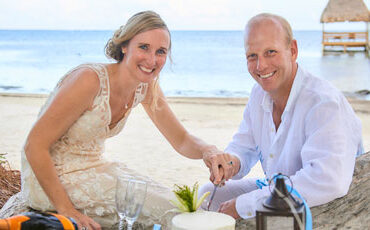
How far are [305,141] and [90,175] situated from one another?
3.59 feet

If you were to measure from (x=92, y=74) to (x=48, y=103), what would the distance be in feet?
0.86

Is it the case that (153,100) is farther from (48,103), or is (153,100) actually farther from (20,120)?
(20,120)

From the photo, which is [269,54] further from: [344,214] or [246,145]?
[344,214]

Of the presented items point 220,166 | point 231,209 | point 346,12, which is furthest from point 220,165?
point 346,12

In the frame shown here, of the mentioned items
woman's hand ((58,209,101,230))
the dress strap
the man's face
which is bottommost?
woman's hand ((58,209,101,230))

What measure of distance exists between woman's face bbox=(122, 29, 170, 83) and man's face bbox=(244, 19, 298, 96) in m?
0.45

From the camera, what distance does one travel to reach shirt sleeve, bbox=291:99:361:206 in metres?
2.07

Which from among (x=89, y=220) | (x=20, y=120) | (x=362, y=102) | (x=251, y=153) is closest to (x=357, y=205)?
(x=251, y=153)

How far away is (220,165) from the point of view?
2436mm

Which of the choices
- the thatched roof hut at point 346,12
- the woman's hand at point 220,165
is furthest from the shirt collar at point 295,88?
the thatched roof hut at point 346,12

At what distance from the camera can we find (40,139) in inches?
93.6

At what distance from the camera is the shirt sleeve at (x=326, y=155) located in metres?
2.07

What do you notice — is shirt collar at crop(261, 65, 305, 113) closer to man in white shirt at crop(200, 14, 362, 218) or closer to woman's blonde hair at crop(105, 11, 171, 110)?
man in white shirt at crop(200, 14, 362, 218)

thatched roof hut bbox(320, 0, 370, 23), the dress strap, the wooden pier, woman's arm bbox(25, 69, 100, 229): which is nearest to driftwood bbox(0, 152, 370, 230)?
woman's arm bbox(25, 69, 100, 229)
